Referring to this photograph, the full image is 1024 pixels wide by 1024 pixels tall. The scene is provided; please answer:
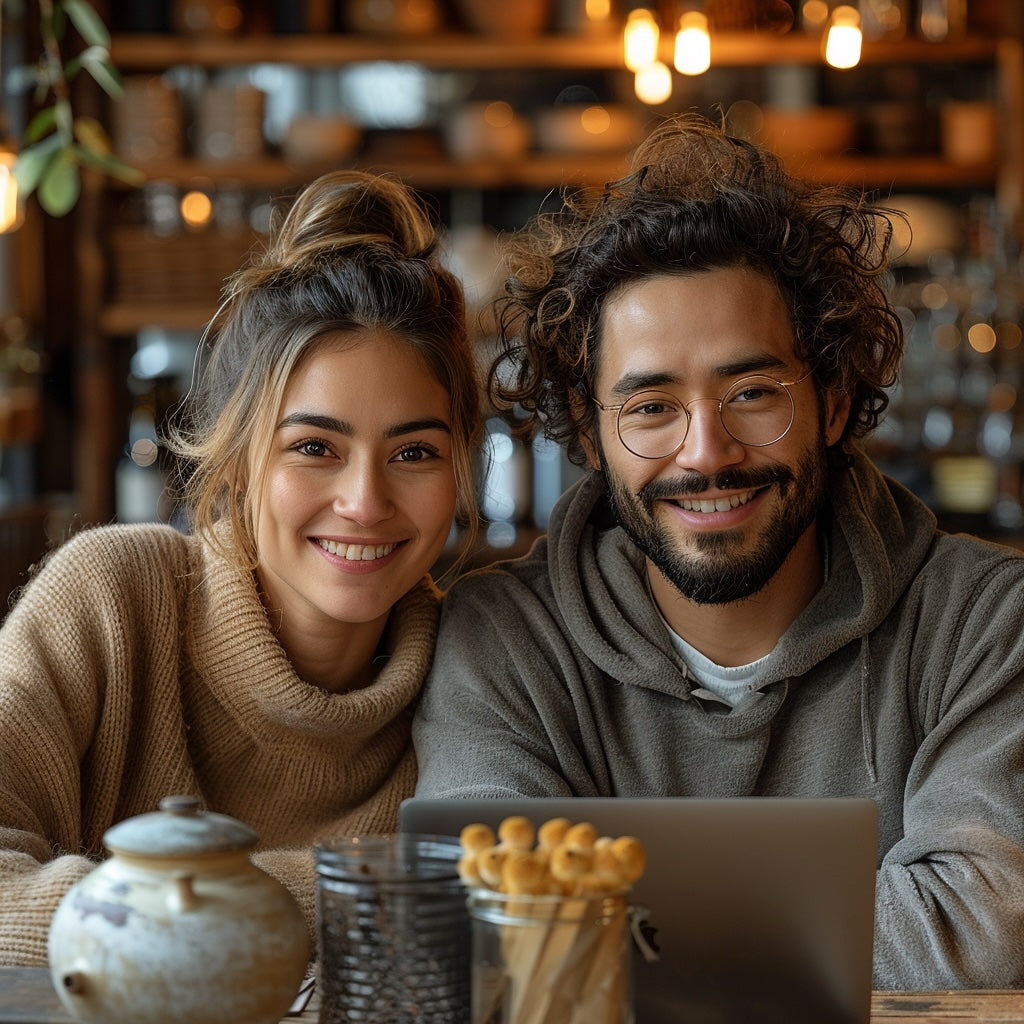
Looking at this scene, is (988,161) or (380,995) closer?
(380,995)

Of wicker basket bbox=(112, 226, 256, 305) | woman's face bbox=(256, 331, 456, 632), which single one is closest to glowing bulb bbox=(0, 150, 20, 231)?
wicker basket bbox=(112, 226, 256, 305)

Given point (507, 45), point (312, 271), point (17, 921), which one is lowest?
point (17, 921)

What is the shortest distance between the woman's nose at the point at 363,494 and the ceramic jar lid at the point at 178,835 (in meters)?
0.60

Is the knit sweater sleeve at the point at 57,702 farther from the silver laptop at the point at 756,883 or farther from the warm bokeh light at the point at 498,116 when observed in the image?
the warm bokeh light at the point at 498,116

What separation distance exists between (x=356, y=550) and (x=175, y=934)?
0.71 meters

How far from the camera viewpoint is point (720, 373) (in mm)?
1673

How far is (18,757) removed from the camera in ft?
5.16

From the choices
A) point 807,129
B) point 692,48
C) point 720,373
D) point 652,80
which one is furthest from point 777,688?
point 807,129

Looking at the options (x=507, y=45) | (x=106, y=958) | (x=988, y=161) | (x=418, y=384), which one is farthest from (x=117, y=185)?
(x=106, y=958)

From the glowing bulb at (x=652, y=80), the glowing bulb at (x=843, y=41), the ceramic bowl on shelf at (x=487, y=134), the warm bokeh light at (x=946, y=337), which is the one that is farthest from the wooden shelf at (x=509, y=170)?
the glowing bulb at (x=843, y=41)

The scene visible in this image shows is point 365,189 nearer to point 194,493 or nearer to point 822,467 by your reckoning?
point 194,493

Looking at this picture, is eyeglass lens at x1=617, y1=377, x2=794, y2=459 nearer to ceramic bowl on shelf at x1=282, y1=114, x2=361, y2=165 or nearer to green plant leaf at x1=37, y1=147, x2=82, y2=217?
green plant leaf at x1=37, y1=147, x2=82, y2=217

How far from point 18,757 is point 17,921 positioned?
10.2 inches

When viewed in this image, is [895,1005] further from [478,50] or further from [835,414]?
[478,50]
